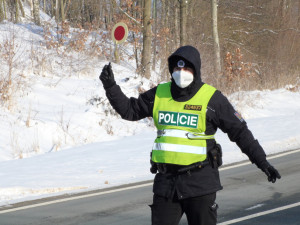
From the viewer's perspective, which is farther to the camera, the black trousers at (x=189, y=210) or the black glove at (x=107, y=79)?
the black glove at (x=107, y=79)

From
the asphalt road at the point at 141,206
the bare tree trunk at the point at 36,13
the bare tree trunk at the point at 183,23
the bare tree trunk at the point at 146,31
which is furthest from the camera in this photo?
the bare tree trunk at the point at 36,13

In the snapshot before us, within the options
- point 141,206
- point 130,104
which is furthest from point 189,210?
point 141,206

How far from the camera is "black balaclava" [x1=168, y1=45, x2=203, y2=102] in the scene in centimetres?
425

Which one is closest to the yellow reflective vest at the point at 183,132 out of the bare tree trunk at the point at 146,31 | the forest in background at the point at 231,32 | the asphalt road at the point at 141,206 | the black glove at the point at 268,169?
the black glove at the point at 268,169

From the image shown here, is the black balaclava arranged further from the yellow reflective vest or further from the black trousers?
the black trousers

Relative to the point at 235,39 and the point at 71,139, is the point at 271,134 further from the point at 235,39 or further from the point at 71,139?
the point at 235,39

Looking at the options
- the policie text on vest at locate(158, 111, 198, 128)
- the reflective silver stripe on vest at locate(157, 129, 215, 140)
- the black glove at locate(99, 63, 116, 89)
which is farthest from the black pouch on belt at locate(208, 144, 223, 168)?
the black glove at locate(99, 63, 116, 89)

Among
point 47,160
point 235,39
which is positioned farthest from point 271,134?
point 235,39

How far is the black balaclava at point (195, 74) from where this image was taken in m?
4.25

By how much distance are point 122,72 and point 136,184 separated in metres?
13.2

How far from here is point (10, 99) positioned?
1541 cm

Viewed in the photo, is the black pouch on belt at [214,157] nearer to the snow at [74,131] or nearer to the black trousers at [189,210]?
the black trousers at [189,210]

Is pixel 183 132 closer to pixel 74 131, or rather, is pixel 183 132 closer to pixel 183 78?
pixel 183 78

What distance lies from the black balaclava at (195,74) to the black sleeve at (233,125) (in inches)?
6.1
